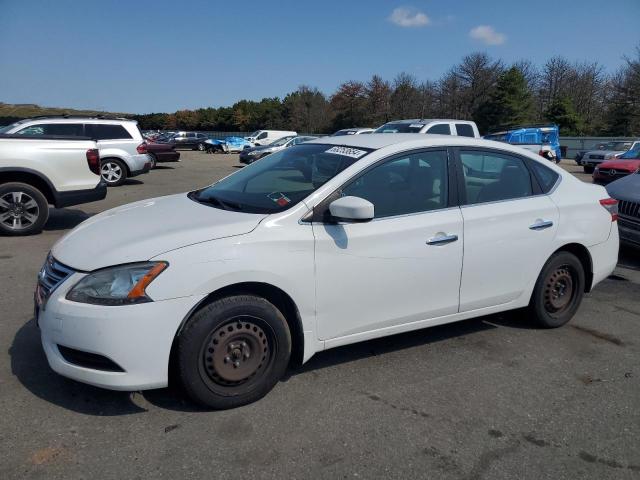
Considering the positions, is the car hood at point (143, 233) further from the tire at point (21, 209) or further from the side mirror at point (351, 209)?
the tire at point (21, 209)

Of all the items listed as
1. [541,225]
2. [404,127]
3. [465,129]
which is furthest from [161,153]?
[541,225]

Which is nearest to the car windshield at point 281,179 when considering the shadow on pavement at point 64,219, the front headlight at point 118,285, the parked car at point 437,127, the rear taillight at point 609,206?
the front headlight at point 118,285

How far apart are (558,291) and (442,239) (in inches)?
59.1

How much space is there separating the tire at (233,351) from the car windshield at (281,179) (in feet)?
2.30

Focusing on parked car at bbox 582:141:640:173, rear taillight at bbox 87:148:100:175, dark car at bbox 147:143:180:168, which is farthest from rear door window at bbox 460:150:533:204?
parked car at bbox 582:141:640:173

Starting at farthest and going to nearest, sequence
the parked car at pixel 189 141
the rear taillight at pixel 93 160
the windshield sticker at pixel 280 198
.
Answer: the parked car at pixel 189 141
the rear taillight at pixel 93 160
the windshield sticker at pixel 280 198

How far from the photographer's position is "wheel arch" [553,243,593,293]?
4.44m

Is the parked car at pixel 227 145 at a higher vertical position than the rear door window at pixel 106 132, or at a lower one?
lower

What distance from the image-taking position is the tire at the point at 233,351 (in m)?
2.92

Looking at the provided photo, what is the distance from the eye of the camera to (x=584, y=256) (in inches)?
179

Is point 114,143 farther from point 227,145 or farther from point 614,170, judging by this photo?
point 227,145

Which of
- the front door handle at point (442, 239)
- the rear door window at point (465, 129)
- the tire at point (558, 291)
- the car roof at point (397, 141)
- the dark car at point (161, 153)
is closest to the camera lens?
the front door handle at point (442, 239)

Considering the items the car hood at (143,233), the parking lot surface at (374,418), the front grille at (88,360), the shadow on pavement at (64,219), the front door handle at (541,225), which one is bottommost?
the parking lot surface at (374,418)

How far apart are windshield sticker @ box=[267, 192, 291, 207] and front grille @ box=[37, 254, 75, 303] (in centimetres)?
131
